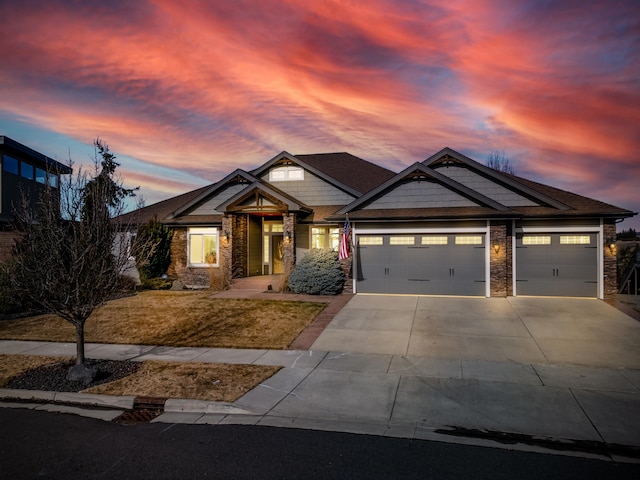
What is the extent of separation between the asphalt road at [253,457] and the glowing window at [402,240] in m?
12.4

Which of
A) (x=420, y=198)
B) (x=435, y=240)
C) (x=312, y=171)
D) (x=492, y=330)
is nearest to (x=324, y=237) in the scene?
(x=312, y=171)

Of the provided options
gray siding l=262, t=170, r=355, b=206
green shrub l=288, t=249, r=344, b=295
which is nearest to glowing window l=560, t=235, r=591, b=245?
green shrub l=288, t=249, r=344, b=295

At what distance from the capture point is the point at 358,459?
16.8 ft

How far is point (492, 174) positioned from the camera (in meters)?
18.1

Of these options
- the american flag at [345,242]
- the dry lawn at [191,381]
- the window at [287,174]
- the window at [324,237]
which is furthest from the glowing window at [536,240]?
the dry lawn at [191,381]

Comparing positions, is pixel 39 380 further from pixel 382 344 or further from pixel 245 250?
pixel 245 250

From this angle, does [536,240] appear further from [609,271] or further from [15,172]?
[15,172]

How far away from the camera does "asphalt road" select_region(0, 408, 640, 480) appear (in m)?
4.79

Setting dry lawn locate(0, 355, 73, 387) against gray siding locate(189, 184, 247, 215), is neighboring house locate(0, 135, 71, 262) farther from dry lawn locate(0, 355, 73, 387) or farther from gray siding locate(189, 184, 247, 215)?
dry lawn locate(0, 355, 73, 387)

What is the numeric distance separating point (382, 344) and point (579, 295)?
10.0m

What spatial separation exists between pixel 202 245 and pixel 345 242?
26.4ft

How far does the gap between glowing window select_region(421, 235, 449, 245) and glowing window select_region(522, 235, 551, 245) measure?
3019 mm

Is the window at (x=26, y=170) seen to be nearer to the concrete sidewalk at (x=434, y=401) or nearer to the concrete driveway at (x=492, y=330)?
the concrete driveway at (x=492, y=330)

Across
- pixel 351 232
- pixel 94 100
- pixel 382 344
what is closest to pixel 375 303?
pixel 351 232
